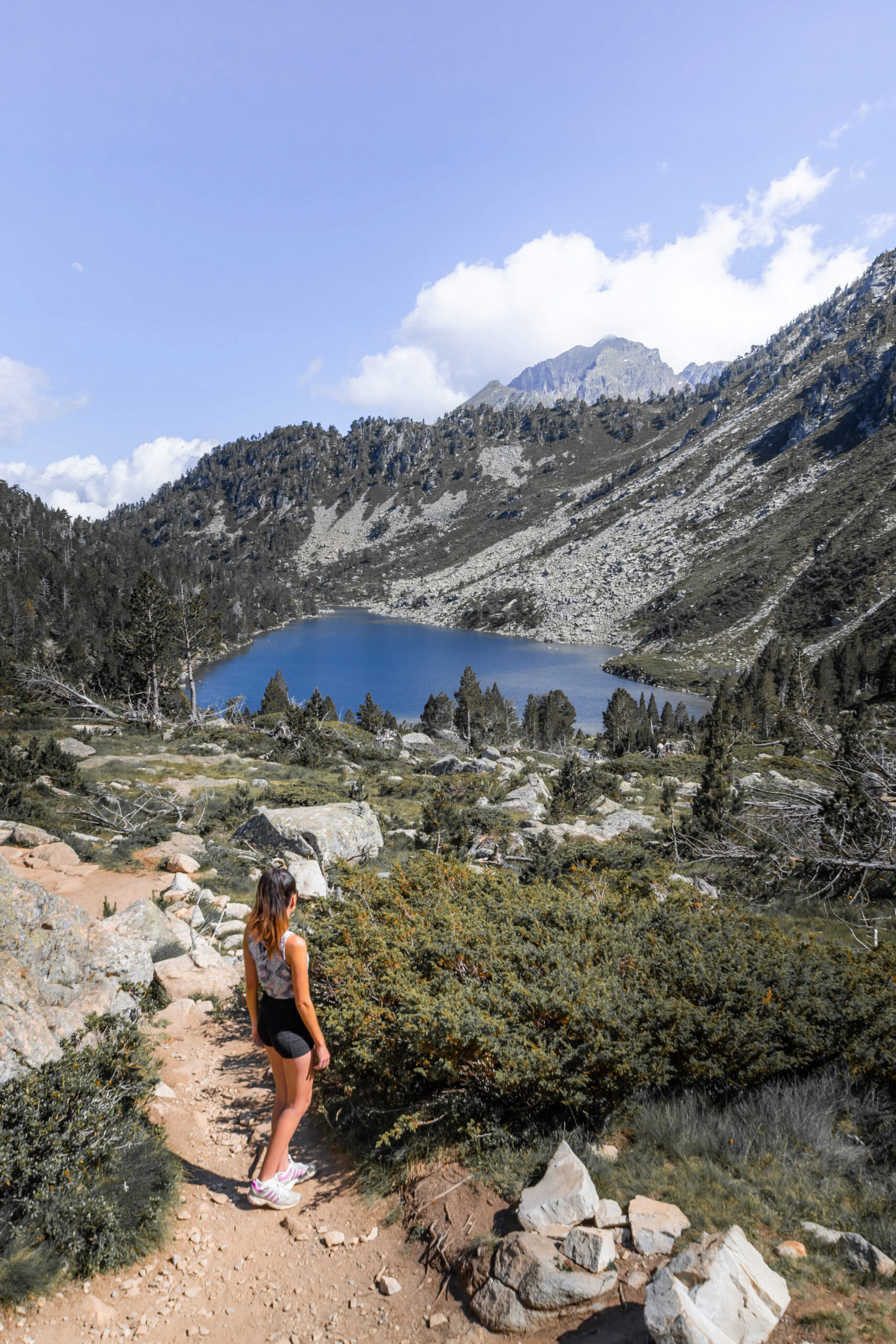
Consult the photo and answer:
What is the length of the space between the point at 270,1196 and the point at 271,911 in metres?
2.16

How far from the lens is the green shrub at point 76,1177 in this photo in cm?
385

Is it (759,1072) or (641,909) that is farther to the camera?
(641,909)

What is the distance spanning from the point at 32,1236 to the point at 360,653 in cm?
13055

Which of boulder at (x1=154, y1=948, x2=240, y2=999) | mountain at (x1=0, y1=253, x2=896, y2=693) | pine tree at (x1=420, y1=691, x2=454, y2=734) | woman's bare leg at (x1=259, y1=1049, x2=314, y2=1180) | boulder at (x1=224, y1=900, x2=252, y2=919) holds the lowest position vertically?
pine tree at (x1=420, y1=691, x2=454, y2=734)

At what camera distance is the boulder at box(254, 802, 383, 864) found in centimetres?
1408

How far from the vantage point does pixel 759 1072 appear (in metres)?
4.94

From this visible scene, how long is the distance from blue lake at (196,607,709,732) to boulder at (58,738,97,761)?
42799 mm

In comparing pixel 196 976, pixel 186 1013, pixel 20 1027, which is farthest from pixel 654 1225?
pixel 196 976

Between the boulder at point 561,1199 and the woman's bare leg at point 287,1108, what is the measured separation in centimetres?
189

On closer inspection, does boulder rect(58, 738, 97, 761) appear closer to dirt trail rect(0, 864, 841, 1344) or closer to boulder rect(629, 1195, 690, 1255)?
dirt trail rect(0, 864, 841, 1344)

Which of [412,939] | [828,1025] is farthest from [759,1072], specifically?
[412,939]

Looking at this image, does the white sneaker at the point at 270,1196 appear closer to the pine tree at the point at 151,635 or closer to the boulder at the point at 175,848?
the boulder at the point at 175,848

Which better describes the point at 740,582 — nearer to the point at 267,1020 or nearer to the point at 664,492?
the point at 664,492

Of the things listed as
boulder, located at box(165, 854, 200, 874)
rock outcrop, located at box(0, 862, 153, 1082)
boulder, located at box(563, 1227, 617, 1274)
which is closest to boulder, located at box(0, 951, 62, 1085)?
rock outcrop, located at box(0, 862, 153, 1082)
